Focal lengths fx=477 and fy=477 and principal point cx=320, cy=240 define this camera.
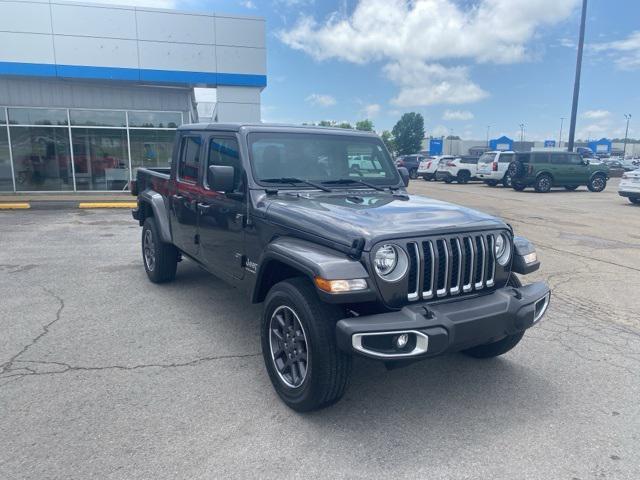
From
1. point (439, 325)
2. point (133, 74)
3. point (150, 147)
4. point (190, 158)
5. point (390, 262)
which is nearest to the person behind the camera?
point (439, 325)

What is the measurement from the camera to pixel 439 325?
2.81 meters

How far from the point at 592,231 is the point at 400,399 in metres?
9.22

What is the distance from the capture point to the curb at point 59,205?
44.4 feet

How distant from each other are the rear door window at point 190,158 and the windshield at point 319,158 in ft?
3.31

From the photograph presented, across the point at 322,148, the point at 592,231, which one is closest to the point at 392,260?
the point at 322,148

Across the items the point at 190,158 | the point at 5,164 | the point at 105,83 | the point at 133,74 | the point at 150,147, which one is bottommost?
the point at 5,164

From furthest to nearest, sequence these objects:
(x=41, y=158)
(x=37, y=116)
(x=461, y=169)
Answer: (x=461, y=169), (x=41, y=158), (x=37, y=116)

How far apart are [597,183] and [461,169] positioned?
7.27m

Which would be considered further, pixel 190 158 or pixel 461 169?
pixel 461 169

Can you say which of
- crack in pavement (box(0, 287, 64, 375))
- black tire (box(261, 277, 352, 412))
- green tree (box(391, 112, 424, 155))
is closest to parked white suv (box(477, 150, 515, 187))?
crack in pavement (box(0, 287, 64, 375))

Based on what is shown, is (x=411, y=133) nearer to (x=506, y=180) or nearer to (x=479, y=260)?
(x=506, y=180)

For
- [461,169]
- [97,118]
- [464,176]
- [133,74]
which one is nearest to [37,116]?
[97,118]

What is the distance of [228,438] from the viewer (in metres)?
2.95

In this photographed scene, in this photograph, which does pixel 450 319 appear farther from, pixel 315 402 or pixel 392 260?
pixel 315 402
